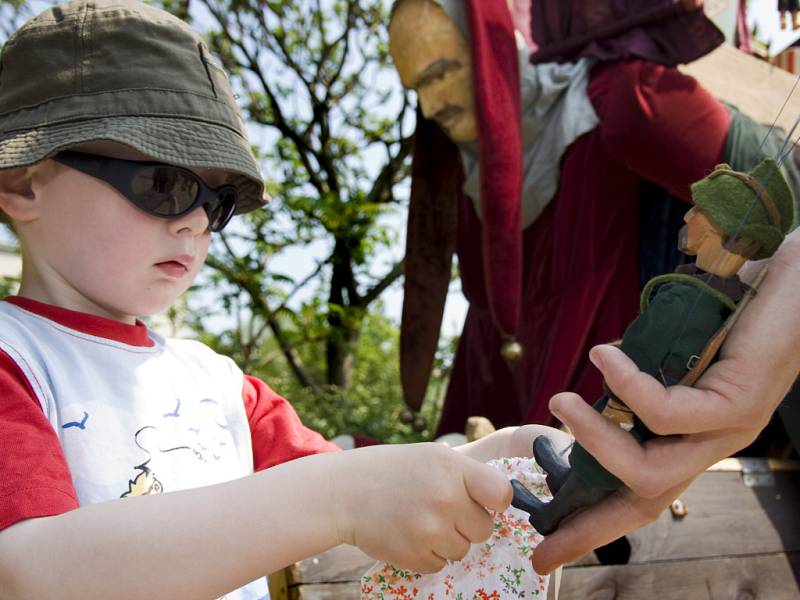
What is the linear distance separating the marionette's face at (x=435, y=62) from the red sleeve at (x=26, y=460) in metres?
1.38

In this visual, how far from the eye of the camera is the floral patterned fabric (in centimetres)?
79

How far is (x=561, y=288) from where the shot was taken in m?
2.00

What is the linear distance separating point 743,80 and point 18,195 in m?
1.75

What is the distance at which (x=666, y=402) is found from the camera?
58 centimetres

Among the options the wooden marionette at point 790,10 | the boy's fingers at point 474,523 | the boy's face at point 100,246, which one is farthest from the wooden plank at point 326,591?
the wooden marionette at point 790,10

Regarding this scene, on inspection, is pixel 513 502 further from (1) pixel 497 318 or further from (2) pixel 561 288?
(2) pixel 561 288

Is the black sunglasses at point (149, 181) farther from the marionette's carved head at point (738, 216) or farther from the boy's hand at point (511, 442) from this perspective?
the marionette's carved head at point (738, 216)

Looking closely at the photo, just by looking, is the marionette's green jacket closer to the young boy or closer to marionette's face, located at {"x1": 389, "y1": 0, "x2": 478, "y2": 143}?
the young boy

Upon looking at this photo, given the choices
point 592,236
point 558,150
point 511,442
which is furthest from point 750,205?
point 558,150

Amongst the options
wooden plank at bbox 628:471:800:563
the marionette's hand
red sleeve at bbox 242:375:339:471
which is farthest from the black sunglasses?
wooden plank at bbox 628:471:800:563

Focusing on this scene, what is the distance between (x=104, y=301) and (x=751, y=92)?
168cm

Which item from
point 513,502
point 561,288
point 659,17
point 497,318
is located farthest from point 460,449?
point 659,17

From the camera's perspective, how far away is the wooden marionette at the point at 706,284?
0.60 meters

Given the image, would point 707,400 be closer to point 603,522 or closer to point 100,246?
point 603,522
